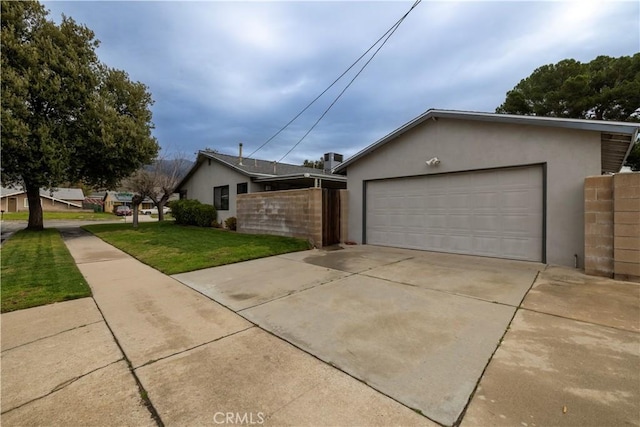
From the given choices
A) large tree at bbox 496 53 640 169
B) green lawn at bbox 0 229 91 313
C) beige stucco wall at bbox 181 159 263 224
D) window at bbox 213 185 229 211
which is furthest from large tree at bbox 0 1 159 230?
large tree at bbox 496 53 640 169

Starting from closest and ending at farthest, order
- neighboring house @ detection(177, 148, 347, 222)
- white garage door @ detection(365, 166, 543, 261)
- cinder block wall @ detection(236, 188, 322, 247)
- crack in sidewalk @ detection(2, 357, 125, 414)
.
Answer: crack in sidewalk @ detection(2, 357, 125, 414) < white garage door @ detection(365, 166, 543, 261) < cinder block wall @ detection(236, 188, 322, 247) < neighboring house @ detection(177, 148, 347, 222)

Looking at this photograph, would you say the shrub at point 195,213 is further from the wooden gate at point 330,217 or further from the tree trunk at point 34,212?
the wooden gate at point 330,217

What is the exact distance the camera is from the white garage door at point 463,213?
6.89 m

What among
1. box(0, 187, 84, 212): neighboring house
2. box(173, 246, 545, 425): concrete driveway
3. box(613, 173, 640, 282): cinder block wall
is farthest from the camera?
box(0, 187, 84, 212): neighboring house

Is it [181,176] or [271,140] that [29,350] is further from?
[181,176]

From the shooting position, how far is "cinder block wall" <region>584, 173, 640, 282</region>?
202 inches

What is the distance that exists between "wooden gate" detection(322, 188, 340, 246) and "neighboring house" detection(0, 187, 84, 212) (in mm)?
45911

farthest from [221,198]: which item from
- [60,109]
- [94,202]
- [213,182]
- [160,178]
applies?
[94,202]

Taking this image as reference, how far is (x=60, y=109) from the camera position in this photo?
481 inches

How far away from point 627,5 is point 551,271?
269 inches

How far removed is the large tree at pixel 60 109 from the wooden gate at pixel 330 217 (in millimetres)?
10276

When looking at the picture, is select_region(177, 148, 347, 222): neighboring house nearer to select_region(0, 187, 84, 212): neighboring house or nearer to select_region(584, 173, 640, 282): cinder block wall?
select_region(584, 173, 640, 282): cinder block wall

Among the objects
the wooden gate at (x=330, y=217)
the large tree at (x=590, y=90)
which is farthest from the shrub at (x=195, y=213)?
the large tree at (x=590, y=90)

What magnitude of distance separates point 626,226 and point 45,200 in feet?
199
